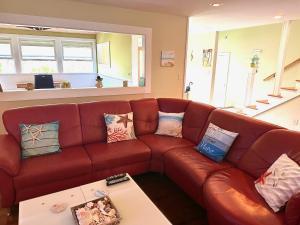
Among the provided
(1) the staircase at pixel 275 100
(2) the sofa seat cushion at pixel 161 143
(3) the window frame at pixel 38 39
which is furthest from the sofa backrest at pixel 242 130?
(3) the window frame at pixel 38 39

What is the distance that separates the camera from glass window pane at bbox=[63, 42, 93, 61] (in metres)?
7.09

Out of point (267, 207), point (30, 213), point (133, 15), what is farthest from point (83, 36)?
point (267, 207)

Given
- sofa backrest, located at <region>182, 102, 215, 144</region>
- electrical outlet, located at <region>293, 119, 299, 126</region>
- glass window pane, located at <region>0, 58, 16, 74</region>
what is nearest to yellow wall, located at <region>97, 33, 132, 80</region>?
sofa backrest, located at <region>182, 102, 215, 144</region>

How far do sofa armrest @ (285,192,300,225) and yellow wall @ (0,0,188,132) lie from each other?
3.01m

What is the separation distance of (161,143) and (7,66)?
6.04m

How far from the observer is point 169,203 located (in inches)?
85.4

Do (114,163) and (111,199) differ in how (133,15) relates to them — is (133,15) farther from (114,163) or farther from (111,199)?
(111,199)

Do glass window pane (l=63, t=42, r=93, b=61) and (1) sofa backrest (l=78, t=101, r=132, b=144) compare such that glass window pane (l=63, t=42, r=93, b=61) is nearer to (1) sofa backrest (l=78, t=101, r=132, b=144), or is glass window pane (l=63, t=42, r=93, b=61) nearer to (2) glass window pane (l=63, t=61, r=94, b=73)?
(2) glass window pane (l=63, t=61, r=94, b=73)

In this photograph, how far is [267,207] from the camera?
1485 millimetres

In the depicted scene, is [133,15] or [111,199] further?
[133,15]

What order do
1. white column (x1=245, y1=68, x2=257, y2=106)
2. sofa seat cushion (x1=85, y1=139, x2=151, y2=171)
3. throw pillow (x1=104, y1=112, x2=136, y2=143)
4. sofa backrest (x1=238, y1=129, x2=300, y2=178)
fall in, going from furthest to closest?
1. white column (x1=245, y1=68, x2=257, y2=106)
2. throw pillow (x1=104, y1=112, x2=136, y2=143)
3. sofa seat cushion (x1=85, y1=139, x2=151, y2=171)
4. sofa backrest (x1=238, y1=129, x2=300, y2=178)

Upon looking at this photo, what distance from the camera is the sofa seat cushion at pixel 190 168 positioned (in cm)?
195

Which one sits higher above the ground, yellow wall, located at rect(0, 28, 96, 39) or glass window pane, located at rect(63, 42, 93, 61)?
yellow wall, located at rect(0, 28, 96, 39)

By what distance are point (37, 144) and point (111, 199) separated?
3.91 feet
